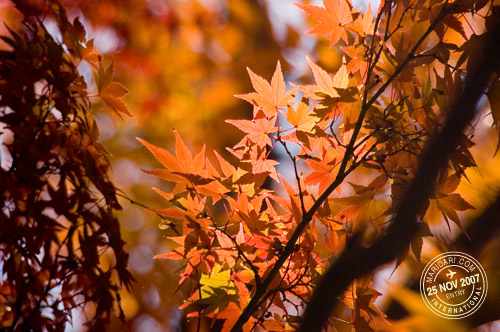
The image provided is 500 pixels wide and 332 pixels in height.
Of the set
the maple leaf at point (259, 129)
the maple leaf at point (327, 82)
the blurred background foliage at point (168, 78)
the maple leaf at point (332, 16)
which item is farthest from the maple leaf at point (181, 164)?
the blurred background foliage at point (168, 78)

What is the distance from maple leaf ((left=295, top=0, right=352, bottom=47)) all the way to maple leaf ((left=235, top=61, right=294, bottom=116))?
0.16 m

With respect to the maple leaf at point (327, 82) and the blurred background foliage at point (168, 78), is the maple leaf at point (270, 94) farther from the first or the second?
the blurred background foliage at point (168, 78)

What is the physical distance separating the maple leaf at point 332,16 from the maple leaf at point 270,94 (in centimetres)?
16

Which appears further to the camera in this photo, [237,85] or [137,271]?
[237,85]

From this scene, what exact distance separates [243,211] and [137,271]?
4.89 feet

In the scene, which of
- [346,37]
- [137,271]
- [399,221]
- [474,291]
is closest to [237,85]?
[137,271]

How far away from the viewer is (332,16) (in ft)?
2.83

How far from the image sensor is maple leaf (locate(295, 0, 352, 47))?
0.85 meters

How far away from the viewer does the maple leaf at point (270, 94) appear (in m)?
0.79

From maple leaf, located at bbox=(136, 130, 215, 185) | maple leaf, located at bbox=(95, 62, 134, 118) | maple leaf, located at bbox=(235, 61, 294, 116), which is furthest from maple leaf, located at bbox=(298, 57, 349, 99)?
maple leaf, located at bbox=(95, 62, 134, 118)

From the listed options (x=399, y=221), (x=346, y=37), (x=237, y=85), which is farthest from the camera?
(x=237, y=85)

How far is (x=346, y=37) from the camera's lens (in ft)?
2.87

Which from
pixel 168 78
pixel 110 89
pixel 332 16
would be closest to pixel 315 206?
pixel 332 16

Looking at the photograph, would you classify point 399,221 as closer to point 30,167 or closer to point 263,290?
point 263,290
